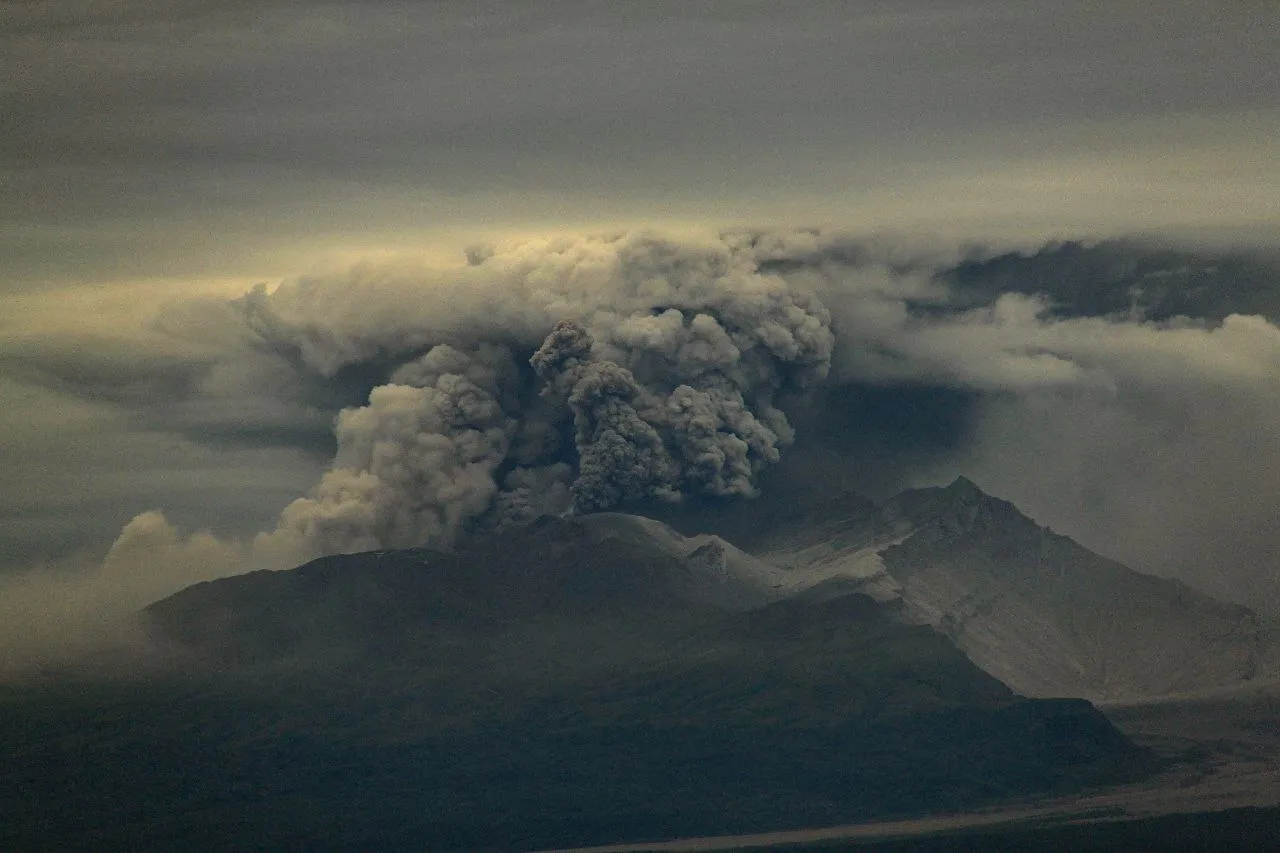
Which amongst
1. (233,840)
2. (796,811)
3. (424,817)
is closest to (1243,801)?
(796,811)

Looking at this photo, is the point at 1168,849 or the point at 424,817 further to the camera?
the point at 424,817

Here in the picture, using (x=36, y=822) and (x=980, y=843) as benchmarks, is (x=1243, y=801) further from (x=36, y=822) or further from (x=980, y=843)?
(x=36, y=822)

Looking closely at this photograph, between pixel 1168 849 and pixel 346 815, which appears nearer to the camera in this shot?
pixel 1168 849

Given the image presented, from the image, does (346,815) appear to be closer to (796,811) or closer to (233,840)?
(233,840)

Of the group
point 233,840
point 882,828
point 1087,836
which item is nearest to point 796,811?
point 882,828

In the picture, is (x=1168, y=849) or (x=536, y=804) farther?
(x=536, y=804)

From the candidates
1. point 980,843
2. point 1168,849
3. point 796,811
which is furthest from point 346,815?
point 1168,849

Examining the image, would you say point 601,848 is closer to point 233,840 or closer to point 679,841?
point 679,841
